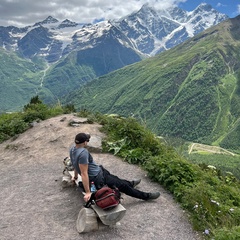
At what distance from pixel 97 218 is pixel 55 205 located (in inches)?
92.5

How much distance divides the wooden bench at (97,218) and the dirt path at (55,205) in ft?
0.60

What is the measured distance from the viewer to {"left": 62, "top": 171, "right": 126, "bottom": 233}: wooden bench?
26.6 feet

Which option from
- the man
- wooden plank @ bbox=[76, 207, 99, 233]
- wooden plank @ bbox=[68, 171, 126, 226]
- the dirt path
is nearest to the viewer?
wooden plank @ bbox=[68, 171, 126, 226]

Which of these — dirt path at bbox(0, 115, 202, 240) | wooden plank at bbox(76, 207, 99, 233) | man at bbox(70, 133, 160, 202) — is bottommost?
dirt path at bbox(0, 115, 202, 240)

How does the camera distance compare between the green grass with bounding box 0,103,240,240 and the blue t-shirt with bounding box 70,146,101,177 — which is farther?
the blue t-shirt with bounding box 70,146,101,177

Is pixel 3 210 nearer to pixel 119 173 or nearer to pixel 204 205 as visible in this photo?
pixel 119 173

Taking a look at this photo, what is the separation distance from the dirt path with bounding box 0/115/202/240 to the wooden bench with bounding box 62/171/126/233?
0.18 metres

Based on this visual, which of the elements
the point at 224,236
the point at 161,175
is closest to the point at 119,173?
the point at 161,175

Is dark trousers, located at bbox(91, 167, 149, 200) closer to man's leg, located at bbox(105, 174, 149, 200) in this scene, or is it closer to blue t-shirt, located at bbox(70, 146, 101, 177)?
man's leg, located at bbox(105, 174, 149, 200)

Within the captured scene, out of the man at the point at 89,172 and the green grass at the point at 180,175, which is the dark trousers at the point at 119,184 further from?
the green grass at the point at 180,175

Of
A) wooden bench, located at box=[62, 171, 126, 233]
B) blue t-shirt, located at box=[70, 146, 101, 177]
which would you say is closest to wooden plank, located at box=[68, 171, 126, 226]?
wooden bench, located at box=[62, 171, 126, 233]

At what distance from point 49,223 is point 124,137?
7.88m

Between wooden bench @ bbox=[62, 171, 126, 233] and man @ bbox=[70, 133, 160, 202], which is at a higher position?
man @ bbox=[70, 133, 160, 202]

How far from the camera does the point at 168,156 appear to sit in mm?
13133
